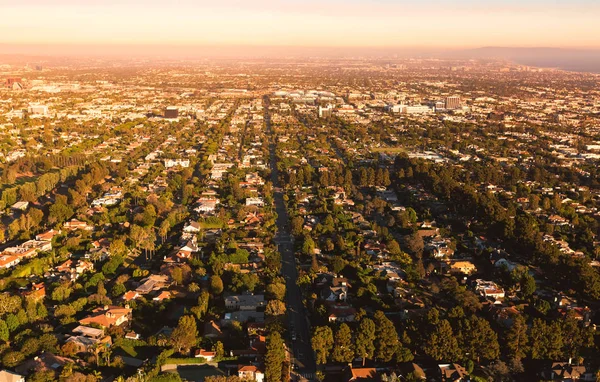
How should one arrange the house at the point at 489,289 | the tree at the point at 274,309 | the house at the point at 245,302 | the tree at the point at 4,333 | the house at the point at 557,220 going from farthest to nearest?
the house at the point at 557,220 → the house at the point at 489,289 → the house at the point at 245,302 → the tree at the point at 274,309 → the tree at the point at 4,333

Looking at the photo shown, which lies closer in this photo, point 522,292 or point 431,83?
point 522,292

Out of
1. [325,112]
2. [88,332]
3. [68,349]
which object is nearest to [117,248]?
[88,332]

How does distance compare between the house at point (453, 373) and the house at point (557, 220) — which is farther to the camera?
the house at point (557, 220)

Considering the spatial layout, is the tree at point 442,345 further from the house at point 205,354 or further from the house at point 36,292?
the house at point 36,292

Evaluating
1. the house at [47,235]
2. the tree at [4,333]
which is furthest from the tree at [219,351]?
the house at [47,235]

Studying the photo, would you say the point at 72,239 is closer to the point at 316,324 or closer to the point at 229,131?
the point at 316,324

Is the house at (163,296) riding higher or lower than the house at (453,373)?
higher

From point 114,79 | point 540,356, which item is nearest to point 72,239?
point 540,356

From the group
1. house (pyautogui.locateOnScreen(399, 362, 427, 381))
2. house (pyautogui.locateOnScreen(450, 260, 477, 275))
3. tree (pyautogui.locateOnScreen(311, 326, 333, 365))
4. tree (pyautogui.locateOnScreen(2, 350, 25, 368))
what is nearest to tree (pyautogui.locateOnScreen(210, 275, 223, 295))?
tree (pyautogui.locateOnScreen(311, 326, 333, 365))

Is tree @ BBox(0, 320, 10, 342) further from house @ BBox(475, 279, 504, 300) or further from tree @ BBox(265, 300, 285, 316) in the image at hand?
house @ BBox(475, 279, 504, 300)
